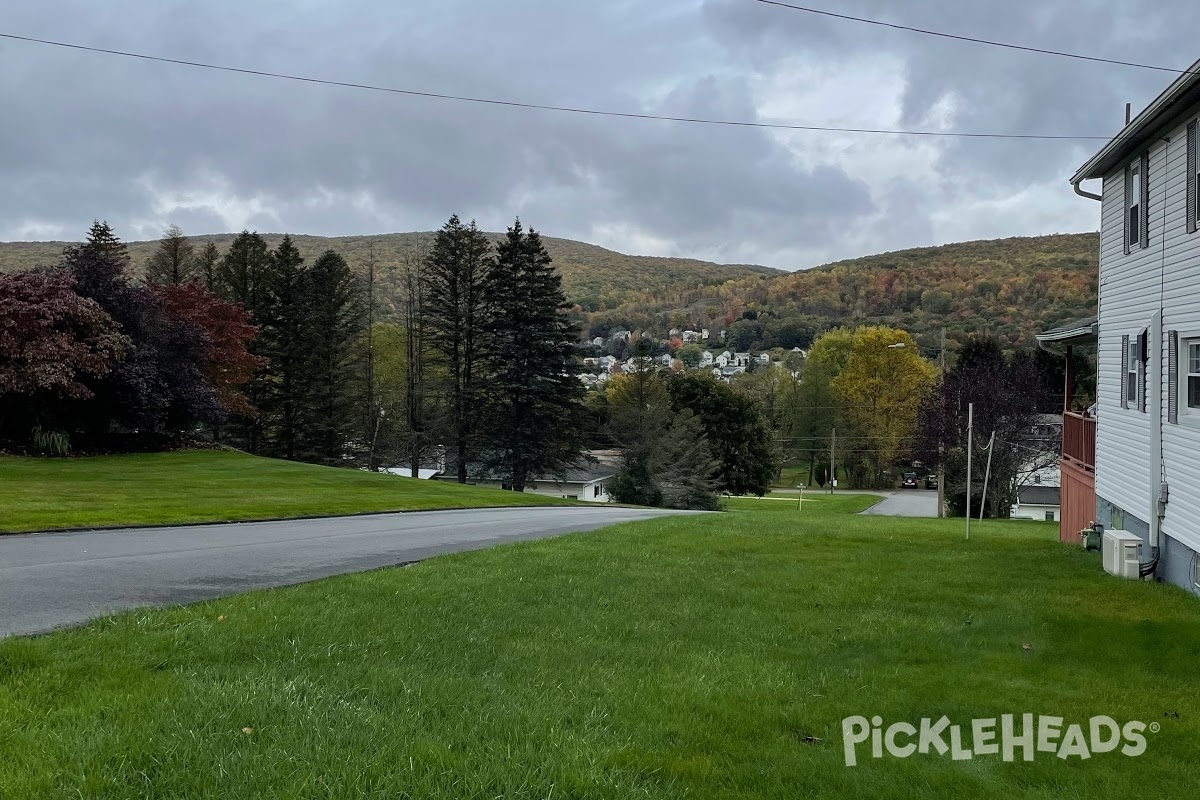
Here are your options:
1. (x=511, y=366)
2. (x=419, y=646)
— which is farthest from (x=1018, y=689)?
(x=511, y=366)

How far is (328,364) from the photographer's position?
1937 inches

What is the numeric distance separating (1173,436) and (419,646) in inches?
446

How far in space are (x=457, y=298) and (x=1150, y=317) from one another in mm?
40197

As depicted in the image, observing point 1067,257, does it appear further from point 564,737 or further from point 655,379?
point 564,737

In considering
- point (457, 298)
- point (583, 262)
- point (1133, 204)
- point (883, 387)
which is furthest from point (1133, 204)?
point (583, 262)

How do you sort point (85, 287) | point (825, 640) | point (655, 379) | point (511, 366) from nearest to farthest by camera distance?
1. point (825, 640)
2. point (85, 287)
3. point (511, 366)
4. point (655, 379)

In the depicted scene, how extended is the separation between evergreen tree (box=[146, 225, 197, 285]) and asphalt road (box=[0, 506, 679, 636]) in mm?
39826

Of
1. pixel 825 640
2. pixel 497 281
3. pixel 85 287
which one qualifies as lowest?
pixel 825 640

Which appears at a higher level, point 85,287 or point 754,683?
point 85,287

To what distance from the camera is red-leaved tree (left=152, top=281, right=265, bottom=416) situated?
35719 millimetres

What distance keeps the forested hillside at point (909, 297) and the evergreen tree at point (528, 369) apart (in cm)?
3529

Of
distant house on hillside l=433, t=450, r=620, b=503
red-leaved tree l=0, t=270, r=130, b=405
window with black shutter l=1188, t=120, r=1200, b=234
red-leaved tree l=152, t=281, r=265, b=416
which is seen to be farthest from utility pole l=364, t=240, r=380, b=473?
window with black shutter l=1188, t=120, r=1200, b=234

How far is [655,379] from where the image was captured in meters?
59.5

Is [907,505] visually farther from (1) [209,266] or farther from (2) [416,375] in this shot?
(1) [209,266]
